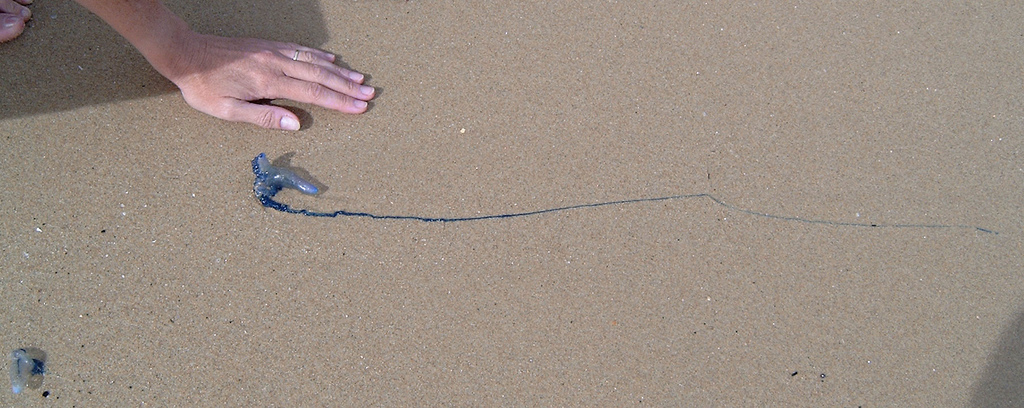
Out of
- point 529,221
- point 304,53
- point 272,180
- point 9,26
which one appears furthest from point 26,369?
point 529,221

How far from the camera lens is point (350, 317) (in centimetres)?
163

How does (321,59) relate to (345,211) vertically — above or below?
above

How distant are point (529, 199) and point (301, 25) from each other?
895mm

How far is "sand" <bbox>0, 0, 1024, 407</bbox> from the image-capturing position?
1.61 metres

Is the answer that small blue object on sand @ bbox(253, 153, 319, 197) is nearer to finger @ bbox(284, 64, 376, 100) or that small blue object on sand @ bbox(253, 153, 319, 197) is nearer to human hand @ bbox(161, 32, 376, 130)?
human hand @ bbox(161, 32, 376, 130)

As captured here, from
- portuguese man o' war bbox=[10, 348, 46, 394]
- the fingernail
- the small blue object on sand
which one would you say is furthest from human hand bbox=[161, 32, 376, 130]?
portuguese man o' war bbox=[10, 348, 46, 394]

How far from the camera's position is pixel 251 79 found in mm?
1734

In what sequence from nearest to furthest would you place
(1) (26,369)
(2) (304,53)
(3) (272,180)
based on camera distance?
(1) (26,369) → (3) (272,180) → (2) (304,53)

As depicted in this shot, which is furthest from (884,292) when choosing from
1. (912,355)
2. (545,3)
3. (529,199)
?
(545,3)

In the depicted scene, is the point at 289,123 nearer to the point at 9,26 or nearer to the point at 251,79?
the point at 251,79

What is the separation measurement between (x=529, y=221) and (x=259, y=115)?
80 cm

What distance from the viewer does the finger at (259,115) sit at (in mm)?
1719

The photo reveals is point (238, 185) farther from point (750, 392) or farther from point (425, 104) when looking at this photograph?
point (750, 392)

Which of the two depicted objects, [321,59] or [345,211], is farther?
[321,59]
